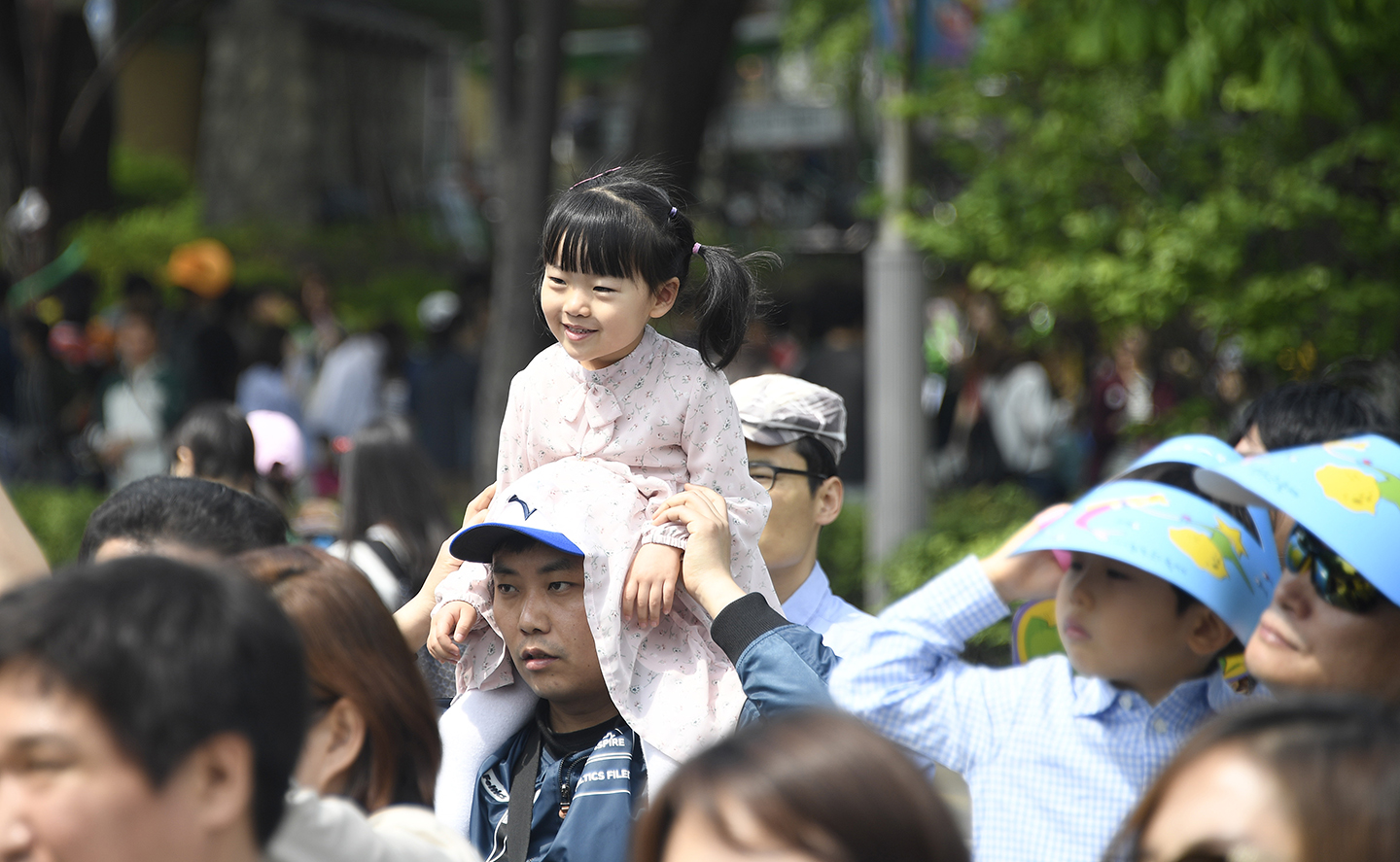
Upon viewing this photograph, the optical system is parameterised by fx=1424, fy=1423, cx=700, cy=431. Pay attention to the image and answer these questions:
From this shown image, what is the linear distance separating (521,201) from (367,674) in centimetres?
694

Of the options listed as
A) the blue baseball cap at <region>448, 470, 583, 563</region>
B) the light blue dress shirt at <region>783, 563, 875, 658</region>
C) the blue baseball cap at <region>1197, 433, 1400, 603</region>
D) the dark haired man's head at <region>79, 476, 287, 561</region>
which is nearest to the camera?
the blue baseball cap at <region>1197, 433, 1400, 603</region>

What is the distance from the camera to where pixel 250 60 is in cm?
1769

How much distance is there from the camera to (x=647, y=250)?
253cm

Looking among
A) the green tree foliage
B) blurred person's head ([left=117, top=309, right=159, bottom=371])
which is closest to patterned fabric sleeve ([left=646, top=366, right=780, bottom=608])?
the green tree foliage

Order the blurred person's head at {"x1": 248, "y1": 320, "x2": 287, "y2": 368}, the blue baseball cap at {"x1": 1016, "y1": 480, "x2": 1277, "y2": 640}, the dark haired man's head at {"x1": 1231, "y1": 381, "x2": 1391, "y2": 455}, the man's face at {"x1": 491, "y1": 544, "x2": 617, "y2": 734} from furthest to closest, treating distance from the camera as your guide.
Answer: the blurred person's head at {"x1": 248, "y1": 320, "x2": 287, "y2": 368}
the dark haired man's head at {"x1": 1231, "y1": 381, "x2": 1391, "y2": 455}
the man's face at {"x1": 491, "y1": 544, "x2": 617, "y2": 734}
the blue baseball cap at {"x1": 1016, "y1": 480, "x2": 1277, "y2": 640}

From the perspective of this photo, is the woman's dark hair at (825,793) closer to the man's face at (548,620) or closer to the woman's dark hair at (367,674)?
the woman's dark hair at (367,674)

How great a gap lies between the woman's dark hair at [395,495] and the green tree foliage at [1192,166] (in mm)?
2842

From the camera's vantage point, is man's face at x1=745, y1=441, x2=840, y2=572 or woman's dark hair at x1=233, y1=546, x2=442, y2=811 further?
man's face at x1=745, y1=441, x2=840, y2=572

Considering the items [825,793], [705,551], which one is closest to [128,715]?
[825,793]

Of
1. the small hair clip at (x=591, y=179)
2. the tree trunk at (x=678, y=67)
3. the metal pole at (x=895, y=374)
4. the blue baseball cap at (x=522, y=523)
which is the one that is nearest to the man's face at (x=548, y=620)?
the blue baseball cap at (x=522, y=523)

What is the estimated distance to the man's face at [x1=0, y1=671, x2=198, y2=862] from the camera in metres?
1.38

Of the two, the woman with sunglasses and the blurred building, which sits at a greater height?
the blurred building

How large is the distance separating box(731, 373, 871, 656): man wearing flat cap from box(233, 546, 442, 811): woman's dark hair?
1.39 metres

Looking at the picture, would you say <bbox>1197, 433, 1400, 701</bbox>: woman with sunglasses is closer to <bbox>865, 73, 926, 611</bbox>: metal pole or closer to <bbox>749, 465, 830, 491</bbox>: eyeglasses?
<bbox>749, 465, 830, 491</bbox>: eyeglasses
